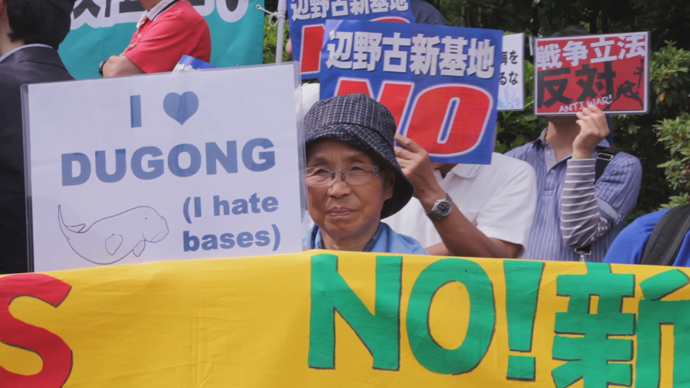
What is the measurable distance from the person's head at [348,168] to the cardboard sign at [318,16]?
3.47 ft

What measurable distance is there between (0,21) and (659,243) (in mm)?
1976

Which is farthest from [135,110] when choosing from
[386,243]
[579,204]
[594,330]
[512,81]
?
[512,81]

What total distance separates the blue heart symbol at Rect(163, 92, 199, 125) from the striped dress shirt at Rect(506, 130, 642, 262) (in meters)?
1.55

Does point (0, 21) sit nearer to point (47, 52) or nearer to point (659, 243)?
point (47, 52)

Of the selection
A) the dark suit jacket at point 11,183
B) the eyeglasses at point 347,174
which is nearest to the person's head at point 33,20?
the dark suit jacket at point 11,183

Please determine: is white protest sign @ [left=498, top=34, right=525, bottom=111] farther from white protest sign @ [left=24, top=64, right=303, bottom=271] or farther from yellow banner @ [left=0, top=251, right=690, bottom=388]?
white protest sign @ [left=24, top=64, right=303, bottom=271]

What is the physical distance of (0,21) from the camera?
2.46 meters

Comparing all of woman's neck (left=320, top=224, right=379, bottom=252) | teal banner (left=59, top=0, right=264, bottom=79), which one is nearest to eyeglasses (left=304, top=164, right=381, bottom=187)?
woman's neck (left=320, top=224, right=379, bottom=252)

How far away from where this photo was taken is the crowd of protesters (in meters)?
2.19

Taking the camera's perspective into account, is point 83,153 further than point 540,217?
No

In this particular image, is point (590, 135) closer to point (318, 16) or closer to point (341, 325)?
point (318, 16)

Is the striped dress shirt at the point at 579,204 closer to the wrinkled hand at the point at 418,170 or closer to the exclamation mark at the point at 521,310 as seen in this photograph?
the wrinkled hand at the point at 418,170

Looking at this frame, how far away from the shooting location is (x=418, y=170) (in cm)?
248

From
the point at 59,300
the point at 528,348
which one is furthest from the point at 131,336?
the point at 528,348
